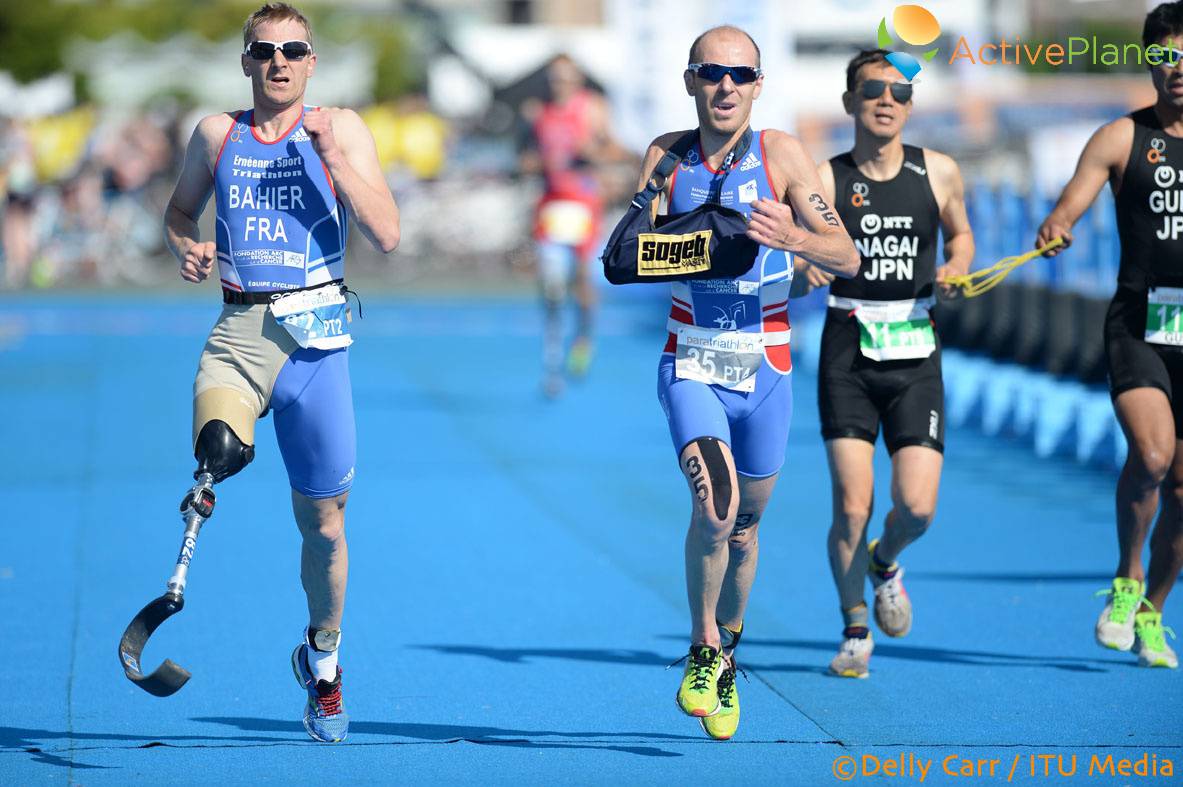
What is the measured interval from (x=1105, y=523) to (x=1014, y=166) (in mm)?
14932

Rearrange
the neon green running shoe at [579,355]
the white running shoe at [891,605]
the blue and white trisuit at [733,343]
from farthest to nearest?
the neon green running shoe at [579,355] → the white running shoe at [891,605] → the blue and white trisuit at [733,343]

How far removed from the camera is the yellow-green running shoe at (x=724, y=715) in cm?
557

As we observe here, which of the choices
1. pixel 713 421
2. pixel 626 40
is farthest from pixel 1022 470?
pixel 626 40

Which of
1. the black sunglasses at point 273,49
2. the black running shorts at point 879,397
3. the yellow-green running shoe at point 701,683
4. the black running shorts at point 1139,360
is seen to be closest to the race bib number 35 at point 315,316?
the black sunglasses at point 273,49

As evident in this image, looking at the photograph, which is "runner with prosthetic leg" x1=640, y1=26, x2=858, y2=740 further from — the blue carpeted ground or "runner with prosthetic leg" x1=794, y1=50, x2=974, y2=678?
"runner with prosthetic leg" x1=794, y1=50, x2=974, y2=678

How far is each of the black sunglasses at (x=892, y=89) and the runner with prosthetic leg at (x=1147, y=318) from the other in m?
0.74

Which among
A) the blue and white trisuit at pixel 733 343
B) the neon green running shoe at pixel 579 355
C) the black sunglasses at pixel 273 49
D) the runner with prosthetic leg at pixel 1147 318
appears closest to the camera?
the black sunglasses at pixel 273 49

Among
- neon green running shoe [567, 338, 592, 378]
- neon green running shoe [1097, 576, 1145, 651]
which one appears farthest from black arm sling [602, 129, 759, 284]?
neon green running shoe [567, 338, 592, 378]

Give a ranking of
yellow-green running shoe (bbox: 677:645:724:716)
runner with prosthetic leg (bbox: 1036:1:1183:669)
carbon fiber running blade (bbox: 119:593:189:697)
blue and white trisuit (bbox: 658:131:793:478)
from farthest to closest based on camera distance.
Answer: runner with prosthetic leg (bbox: 1036:1:1183:669) < blue and white trisuit (bbox: 658:131:793:478) < yellow-green running shoe (bbox: 677:645:724:716) < carbon fiber running blade (bbox: 119:593:189:697)

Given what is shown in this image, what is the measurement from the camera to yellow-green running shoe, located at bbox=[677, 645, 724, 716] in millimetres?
5488

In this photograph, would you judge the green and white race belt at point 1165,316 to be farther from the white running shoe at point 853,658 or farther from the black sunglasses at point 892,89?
the white running shoe at point 853,658

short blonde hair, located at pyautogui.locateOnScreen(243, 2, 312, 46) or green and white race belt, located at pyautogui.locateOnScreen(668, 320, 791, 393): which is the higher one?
short blonde hair, located at pyautogui.locateOnScreen(243, 2, 312, 46)

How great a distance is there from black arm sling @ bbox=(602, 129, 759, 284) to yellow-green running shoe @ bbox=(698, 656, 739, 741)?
1.33m

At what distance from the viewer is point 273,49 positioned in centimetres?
536
